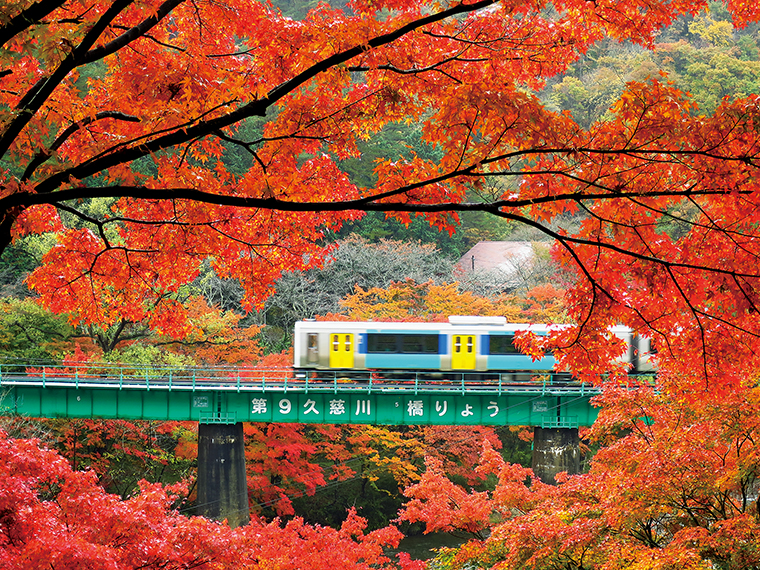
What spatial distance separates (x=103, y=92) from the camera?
5984 mm

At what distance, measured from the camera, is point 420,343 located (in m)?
21.5

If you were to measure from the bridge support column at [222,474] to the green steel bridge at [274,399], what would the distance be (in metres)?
0.41

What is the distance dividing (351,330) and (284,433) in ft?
13.4

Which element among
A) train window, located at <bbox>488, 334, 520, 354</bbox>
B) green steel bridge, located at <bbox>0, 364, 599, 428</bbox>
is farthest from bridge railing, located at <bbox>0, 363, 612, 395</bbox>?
train window, located at <bbox>488, 334, 520, 354</bbox>

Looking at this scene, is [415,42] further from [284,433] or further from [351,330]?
[284,433]

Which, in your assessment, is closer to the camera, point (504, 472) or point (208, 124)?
point (208, 124)

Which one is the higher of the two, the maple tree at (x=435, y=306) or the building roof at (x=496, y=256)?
the building roof at (x=496, y=256)

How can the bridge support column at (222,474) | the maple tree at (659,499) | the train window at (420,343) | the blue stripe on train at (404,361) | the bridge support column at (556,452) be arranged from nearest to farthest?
the maple tree at (659,499), the bridge support column at (222,474), the bridge support column at (556,452), the blue stripe on train at (404,361), the train window at (420,343)

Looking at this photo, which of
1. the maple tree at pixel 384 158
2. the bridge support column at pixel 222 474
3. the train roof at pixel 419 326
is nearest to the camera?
the maple tree at pixel 384 158

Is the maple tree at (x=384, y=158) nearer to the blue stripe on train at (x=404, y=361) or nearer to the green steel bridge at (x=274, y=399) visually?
the green steel bridge at (x=274, y=399)

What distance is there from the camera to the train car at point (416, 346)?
21.2 metres

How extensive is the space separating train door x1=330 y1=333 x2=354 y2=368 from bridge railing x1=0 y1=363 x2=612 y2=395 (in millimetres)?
427

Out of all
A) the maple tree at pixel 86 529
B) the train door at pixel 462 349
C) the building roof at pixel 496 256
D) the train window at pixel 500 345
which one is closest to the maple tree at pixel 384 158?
the maple tree at pixel 86 529

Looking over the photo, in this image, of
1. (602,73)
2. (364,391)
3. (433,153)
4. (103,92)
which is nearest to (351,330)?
(364,391)
